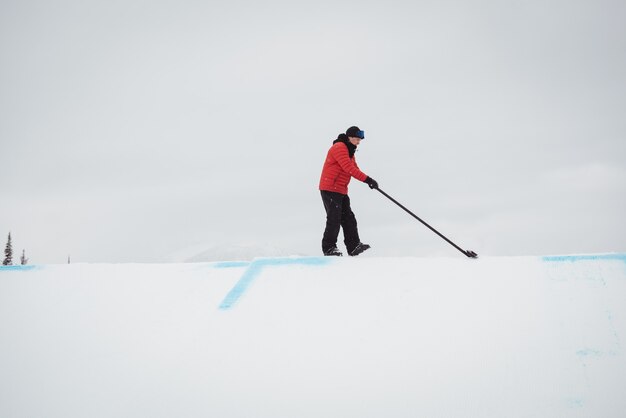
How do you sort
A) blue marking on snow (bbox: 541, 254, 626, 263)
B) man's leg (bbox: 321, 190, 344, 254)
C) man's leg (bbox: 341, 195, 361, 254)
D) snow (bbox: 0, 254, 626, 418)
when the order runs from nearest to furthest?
snow (bbox: 0, 254, 626, 418) < blue marking on snow (bbox: 541, 254, 626, 263) < man's leg (bbox: 321, 190, 344, 254) < man's leg (bbox: 341, 195, 361, 254)

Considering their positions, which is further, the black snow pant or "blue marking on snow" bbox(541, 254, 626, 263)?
the black snow pant

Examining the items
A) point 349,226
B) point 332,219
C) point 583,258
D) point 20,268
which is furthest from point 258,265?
point 20,268

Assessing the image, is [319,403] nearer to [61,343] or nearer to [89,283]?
[61,343]

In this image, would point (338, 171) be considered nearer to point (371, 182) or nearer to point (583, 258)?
point (371, 182)

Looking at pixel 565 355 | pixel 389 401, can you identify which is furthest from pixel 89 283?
pixel 565 355

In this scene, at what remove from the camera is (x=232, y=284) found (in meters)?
4.38

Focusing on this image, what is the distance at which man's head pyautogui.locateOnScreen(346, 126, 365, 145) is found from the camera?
17.1ft

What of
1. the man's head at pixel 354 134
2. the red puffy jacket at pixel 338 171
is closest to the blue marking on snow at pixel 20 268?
the red puffy jacket at pixel 338 171

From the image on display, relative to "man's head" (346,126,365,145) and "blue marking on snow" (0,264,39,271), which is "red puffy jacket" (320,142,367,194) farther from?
"blue marking on snow" (0,264,39,271)

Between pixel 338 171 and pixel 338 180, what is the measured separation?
0.40 feet

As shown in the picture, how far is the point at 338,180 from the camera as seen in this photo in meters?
5.37

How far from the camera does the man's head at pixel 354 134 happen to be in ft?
17.1

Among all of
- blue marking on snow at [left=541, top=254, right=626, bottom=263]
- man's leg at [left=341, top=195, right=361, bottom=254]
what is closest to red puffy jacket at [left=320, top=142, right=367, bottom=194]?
man's leg at [left=341, top=195, right=361, bottom=254]

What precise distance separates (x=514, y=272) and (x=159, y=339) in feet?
10.9
